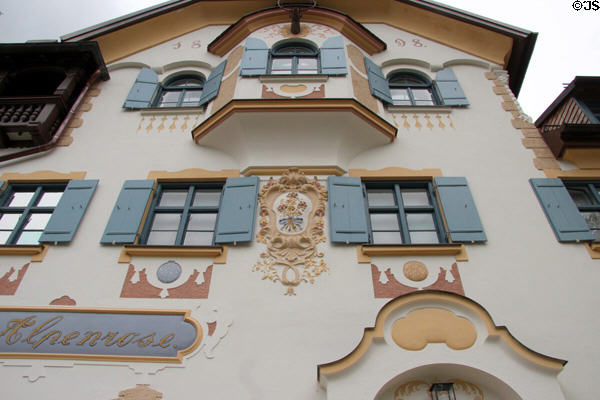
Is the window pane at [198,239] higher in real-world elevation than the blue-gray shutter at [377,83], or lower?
lower

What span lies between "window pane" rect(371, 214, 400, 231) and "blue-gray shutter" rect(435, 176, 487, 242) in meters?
0.72

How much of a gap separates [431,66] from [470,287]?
19.6 feet

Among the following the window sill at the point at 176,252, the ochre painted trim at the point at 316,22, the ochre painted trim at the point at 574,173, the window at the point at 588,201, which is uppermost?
the ochre painted trim at the point at 316,22

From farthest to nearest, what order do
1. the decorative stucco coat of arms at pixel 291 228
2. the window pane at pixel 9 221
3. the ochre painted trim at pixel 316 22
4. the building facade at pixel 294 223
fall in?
the ochre painted trim at pixel 316 22
the window pane at pixel 9 221
the decorative stucco coat of arms at pixel 291 228
the building facade at pixel 294 223

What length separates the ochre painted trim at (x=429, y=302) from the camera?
206 inches

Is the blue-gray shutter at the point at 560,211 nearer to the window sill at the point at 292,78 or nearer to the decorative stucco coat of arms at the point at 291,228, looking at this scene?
the decorative stucco coat of arms at the point at 291,228

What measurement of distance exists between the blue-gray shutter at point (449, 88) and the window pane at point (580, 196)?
8.18 feet

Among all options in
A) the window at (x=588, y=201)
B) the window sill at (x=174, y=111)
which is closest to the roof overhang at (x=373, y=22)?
the window sill at (x=174, y=111)

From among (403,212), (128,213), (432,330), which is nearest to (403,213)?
(403,212)

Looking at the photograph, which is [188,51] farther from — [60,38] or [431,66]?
[431,66]

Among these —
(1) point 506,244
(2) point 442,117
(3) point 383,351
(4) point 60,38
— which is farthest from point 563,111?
(4) point 60,38

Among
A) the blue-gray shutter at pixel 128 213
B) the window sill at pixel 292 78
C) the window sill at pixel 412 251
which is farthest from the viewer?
the window sill at pixel 292 78

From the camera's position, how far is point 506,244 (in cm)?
695

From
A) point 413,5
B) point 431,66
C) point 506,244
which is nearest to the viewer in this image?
point 506,244
